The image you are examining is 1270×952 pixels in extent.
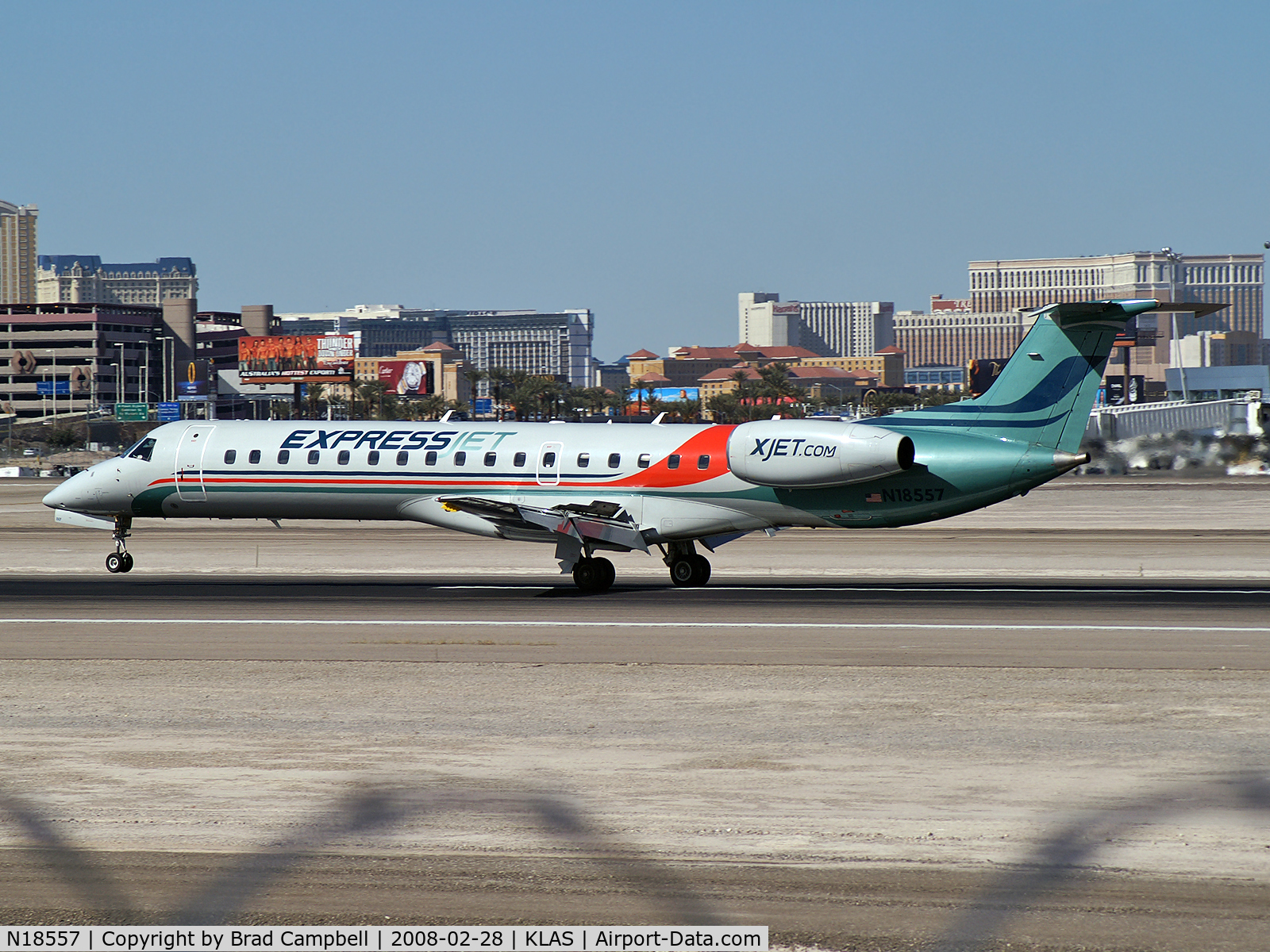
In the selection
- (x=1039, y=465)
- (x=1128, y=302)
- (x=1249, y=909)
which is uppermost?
(x=1128, y=302)

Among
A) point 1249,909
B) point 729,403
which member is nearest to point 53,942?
point 1249,909

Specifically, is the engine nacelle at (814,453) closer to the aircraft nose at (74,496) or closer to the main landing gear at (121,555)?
the main landing gear at (121,555)

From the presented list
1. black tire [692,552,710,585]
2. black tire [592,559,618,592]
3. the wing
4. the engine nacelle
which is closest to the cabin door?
the wing

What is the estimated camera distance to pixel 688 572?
28047 mm

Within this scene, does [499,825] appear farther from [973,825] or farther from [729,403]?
[729,403]

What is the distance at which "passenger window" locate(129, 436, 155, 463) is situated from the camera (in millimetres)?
30234

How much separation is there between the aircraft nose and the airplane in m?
0.04

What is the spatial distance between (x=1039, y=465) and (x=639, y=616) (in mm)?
8366

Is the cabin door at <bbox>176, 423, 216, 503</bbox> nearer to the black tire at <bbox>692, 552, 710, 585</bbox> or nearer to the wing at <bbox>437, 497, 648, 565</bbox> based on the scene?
the wing at <bbox>437, 497, 648, 565</bbox>

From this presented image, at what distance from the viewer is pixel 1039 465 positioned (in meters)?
25.5

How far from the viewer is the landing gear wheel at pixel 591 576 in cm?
2702

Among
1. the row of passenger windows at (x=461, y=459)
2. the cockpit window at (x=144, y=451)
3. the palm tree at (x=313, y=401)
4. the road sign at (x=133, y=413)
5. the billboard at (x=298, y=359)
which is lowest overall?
the row of passenger windows at (x=461, y=459)

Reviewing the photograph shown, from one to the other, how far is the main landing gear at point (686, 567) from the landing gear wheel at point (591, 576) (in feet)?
5.13

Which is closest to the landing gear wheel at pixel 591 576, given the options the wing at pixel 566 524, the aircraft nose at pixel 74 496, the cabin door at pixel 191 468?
Answer: the wing at pixel 566 524
